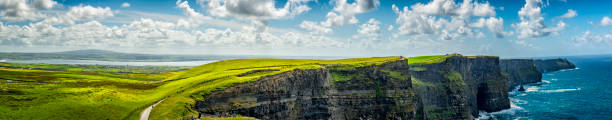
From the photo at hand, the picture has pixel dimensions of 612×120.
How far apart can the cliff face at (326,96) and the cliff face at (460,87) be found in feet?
52.1

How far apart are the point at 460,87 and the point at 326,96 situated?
58727 mm

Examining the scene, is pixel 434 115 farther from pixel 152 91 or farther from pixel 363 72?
pixel 152 91

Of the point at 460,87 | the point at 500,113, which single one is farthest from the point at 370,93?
the point at 500,113

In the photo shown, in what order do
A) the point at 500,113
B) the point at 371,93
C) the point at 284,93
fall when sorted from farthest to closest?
the point at 500,113 → the point at 371,93 → the point at 284,93

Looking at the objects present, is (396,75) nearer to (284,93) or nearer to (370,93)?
(370,93)

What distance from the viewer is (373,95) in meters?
86.6

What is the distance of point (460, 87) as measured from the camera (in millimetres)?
115562

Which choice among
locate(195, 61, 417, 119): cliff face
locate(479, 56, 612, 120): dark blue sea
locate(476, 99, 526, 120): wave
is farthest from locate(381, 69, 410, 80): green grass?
locate(479, 56, 612, 120): dark blue sea

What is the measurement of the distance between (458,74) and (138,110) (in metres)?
109

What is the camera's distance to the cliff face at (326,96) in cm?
6241

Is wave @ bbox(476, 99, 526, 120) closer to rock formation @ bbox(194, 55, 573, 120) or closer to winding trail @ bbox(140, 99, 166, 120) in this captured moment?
rock formation @ bbox(194, 55, 573, 120)

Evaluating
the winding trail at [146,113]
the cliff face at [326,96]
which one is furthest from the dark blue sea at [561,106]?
the winding trail at [146,113]

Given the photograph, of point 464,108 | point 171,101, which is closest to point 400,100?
point 464,108

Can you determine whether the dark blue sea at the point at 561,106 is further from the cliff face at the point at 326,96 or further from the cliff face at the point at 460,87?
the cliff face at the point at 326,96
